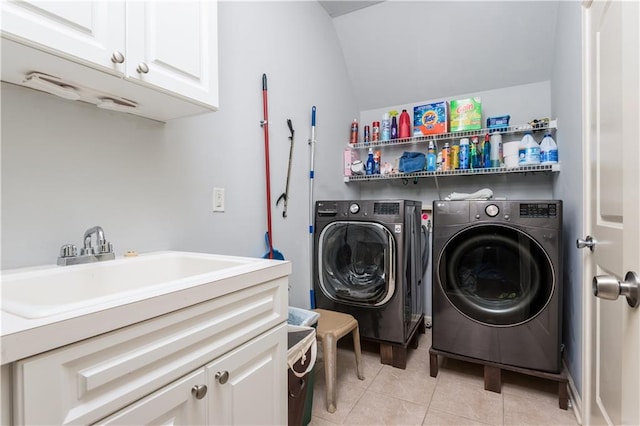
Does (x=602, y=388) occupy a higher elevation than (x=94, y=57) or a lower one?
lower

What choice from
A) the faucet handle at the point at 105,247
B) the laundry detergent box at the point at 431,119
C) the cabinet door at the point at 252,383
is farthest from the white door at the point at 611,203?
the faucet handle at the point at 105,247

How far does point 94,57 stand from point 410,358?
2.40m

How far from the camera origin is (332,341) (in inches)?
68.0

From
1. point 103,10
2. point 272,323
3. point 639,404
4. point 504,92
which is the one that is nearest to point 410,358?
point 272,323

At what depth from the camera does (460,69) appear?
8.67 ft

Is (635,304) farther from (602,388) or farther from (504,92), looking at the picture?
(504,92)

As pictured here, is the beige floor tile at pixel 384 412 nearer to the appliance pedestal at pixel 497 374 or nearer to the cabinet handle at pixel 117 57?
the appliance pedestal at pixel 497 374

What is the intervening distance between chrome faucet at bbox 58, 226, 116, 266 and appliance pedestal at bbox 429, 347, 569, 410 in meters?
1.90

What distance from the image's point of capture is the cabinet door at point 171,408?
66 centimetres

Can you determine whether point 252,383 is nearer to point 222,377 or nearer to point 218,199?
point 222,377

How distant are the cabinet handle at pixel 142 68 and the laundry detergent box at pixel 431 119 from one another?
2244mm

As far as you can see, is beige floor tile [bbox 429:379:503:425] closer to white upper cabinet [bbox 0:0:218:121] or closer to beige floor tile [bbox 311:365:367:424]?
beige floor tile [bbox 311:365:367:424]

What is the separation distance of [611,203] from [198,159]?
1.61 meters

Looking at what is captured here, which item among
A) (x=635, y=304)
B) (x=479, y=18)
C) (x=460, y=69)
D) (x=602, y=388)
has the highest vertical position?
(x=479, y=18)
